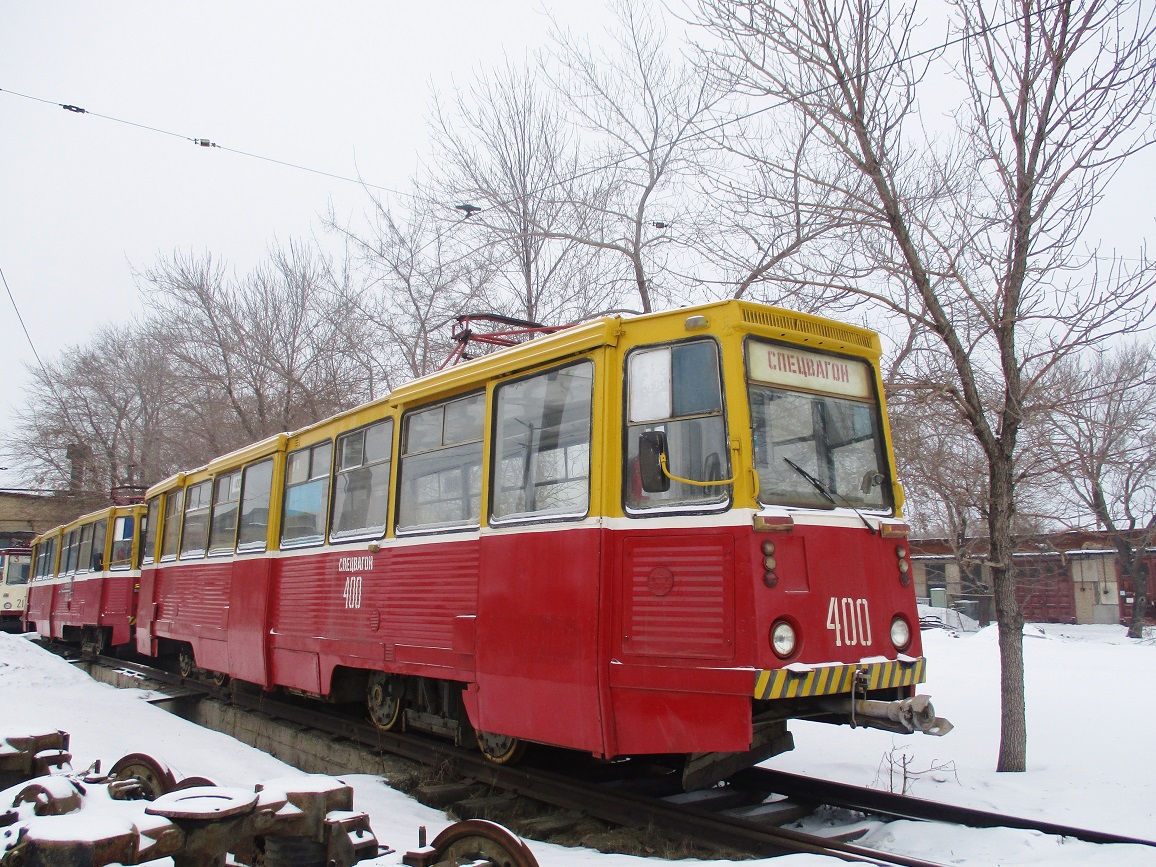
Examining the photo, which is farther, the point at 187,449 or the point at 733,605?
the point at 187,449

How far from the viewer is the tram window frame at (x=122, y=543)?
1658cm

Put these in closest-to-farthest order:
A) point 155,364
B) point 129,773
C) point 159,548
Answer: point 129,773 < point 159,548 < point 155,364

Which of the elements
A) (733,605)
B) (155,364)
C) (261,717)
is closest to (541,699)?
(733,605)

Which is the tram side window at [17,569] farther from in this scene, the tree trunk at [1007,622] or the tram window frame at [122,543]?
the tree trunk at [1007,622]

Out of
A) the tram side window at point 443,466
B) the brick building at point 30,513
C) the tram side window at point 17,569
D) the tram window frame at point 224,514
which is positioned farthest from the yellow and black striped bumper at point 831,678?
the brick building at point 30,513

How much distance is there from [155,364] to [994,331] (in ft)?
99.9

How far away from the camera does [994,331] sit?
760cm

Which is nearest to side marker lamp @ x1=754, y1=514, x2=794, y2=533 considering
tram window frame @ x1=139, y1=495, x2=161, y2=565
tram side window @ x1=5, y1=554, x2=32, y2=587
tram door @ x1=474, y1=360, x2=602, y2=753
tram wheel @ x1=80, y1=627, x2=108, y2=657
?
tram door @ x1=474, y1=360, x2=602, y2=753

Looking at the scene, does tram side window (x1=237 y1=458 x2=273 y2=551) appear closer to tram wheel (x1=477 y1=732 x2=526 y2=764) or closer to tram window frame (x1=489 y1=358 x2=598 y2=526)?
tram wheel (x1=477 y1=732 x2=526 y2=764)

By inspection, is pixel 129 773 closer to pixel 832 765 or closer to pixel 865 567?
pixel 865 567

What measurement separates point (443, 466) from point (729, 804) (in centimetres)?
330

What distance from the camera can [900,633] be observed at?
5914 mm

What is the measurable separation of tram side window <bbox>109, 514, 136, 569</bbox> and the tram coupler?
1467cm

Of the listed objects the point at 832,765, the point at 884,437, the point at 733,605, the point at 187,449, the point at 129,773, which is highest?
the point at 187,449
